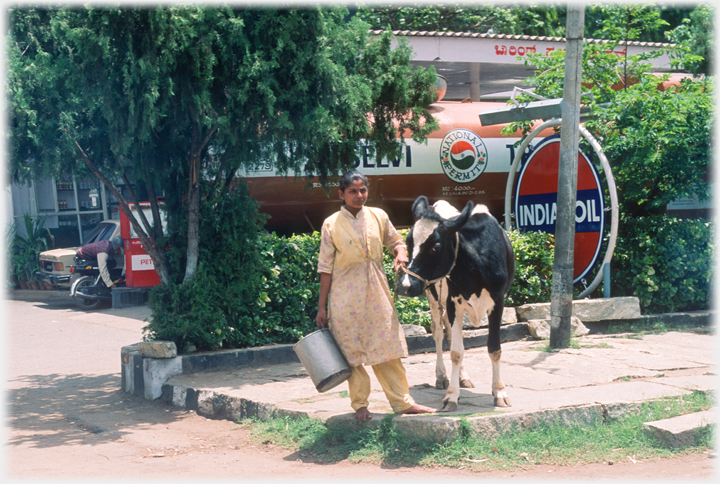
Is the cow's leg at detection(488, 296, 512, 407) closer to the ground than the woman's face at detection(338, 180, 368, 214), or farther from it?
closer to the ground

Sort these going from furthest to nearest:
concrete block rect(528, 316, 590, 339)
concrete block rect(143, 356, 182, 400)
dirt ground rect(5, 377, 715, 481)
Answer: concrete block rect(528, 316, 590, 339), concrete block rect(143, 356, 182, 400), dirt ground rect(5, 377, 715, 481)

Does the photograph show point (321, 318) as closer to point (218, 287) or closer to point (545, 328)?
point (218, 287)

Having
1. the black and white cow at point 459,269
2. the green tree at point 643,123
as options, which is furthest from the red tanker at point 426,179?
the black and white cow at point 459,269

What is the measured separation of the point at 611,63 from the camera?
1037 cm

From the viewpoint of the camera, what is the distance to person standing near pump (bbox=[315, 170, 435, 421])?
16.7 ft

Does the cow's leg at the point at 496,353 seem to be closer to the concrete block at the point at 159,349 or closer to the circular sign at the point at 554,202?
the concrete block at the point at 159,349

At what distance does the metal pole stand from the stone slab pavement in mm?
547

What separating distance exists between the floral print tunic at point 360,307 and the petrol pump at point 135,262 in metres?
9.63

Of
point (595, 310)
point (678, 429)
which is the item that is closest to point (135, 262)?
point (595, 310)

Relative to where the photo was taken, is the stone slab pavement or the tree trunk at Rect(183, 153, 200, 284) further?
the tree trunk at Rect(183, 153, 200, 284)

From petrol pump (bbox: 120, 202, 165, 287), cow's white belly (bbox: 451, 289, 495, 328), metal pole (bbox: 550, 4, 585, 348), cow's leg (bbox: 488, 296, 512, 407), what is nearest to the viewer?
cow's leg (bbox: 488, 296, 512, 407)

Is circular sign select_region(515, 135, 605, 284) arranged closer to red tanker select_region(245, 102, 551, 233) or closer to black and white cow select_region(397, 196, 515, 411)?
red tanker select_region(245, 102, 551, 233)

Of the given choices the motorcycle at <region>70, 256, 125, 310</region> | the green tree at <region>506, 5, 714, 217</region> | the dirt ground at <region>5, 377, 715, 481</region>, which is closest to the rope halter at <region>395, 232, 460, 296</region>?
the dirt ground at <region>5, 377, 715, 481</region>

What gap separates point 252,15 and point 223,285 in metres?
2.91
